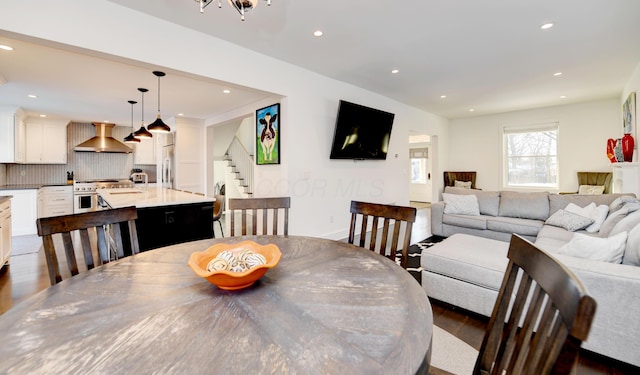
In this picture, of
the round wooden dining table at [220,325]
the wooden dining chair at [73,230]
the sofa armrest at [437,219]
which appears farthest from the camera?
the sofa armrest at [437,219]

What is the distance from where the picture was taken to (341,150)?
4.53 metres

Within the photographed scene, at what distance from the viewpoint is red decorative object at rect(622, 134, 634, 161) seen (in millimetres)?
3795

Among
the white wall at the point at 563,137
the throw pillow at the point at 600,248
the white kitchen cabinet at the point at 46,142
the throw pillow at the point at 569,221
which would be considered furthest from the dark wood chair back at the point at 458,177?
the white kitchen cabinet at the point at 46,142

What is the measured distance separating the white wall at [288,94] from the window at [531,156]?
260 cm

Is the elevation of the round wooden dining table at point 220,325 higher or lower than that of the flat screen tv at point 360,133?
lower

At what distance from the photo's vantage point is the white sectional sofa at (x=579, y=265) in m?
1.62

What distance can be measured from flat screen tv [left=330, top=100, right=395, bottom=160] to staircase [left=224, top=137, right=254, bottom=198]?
303 cm

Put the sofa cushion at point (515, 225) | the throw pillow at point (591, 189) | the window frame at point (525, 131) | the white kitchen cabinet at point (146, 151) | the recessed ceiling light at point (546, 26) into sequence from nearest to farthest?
1. the recessed ceiling light at point (546, 26)
2. the sofa cushion at point (515, 225)
3. the throw pillow at point (591, 189)
4. the window frame at point (525, 131)
5. the white kitchen cabinet at point (146, 151)

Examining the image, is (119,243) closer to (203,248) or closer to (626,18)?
(203,248)

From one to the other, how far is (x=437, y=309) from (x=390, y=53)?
9.74ft

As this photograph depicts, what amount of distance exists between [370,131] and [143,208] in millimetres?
3650

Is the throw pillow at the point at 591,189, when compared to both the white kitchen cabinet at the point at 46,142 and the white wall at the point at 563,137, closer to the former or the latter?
the white wall at the point at 563,137

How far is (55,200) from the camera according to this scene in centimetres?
596

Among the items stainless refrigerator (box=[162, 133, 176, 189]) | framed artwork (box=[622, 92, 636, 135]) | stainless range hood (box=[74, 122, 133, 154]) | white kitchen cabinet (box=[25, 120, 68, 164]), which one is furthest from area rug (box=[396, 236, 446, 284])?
white kitchen cabinet (box=[25, 120, 68, 164])
